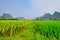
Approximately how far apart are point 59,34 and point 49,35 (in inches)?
43.8

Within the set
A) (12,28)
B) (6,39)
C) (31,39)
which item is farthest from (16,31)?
(31,39)

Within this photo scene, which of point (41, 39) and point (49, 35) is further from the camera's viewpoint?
point (49, 35)

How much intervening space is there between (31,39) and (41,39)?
1.00m

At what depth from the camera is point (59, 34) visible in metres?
17.2

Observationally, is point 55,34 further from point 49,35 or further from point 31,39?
point 31,39

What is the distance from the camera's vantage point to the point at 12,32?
20.0 metres

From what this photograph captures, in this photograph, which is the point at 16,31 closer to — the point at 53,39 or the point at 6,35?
the point at 6,35

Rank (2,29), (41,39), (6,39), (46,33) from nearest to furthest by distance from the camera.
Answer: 1. (41,39)
2. (6,39)
3. (46,33)
4. (2,29)

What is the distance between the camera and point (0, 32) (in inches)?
763

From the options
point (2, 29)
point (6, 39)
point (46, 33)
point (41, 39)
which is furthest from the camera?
point (2, 29)

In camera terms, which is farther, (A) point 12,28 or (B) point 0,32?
(A) point 12,28

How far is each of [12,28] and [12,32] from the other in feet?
2.83

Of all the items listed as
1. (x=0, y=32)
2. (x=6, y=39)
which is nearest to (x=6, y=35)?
(x=0, y=32)

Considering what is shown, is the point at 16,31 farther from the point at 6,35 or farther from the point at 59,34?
the point at 59,34
